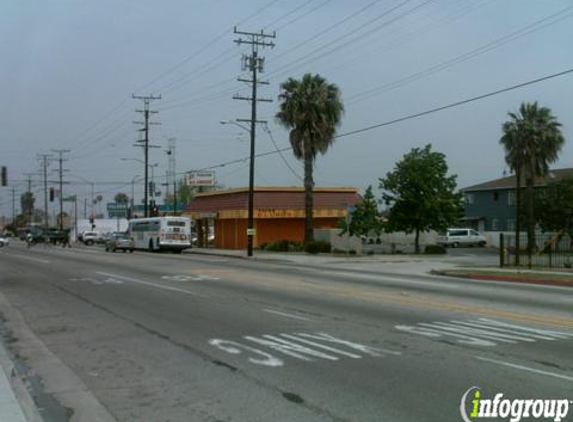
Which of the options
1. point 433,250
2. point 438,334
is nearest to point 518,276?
point 438,334

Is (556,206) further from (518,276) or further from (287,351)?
(287,351)

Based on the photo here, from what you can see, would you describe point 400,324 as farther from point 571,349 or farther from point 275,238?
point 275,238

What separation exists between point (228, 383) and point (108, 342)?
12.7 ft

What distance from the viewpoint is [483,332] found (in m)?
11.8

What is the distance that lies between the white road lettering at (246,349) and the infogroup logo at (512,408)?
284 centimetres

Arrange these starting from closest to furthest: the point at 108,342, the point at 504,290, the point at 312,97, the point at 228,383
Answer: the point at 228,383 < the point at 108,342 < the point at 504,290 < the point at 312,97

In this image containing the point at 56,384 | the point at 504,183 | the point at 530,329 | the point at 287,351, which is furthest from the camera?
the point at 504,183

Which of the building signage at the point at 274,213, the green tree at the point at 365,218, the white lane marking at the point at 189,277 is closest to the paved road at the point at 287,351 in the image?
the white lane marking at the point at 189,277

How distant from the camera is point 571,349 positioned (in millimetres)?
10148

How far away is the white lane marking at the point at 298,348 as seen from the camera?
973 cm

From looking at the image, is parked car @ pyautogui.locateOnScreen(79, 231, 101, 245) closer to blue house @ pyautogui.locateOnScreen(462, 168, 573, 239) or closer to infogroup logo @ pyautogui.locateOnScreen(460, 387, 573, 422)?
blue house @ pyautogui.locateOnScreen(462, 168, 573, 239)

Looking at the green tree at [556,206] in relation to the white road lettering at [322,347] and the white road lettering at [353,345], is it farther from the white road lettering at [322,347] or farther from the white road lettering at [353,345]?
the white road lettering at [322,347]

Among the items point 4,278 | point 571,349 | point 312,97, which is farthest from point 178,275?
point 312,97

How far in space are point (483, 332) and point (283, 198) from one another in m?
45.8
